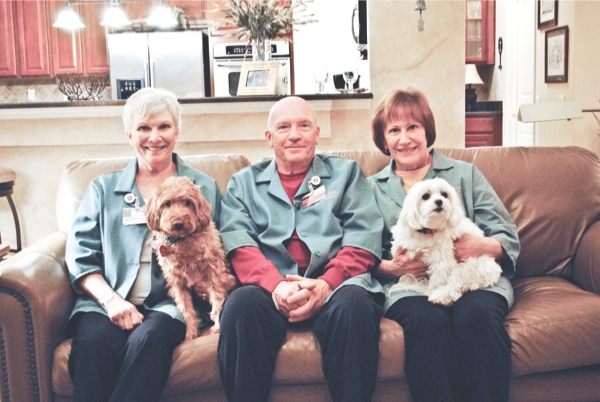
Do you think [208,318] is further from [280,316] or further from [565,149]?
[565,149]

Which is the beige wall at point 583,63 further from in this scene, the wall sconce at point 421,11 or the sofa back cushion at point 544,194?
the sofa back cushion at point 544,194

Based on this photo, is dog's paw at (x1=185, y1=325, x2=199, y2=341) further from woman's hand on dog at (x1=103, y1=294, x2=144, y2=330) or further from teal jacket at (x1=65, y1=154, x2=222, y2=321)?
woman's hand on dog at (x1=103, y1=294, x2=144, y2=330)

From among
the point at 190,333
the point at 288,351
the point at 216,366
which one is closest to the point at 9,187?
the point at 190,333

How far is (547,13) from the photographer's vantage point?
5.59m

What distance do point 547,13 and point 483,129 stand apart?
6.22ft

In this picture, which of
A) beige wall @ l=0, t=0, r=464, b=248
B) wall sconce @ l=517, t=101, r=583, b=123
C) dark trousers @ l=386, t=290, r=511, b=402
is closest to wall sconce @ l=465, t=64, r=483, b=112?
beige wall @ l=0, t=0, r=464, b=248

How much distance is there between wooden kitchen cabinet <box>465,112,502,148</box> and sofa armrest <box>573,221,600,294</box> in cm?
499

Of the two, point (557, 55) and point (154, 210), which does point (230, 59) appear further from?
point (154, 210)

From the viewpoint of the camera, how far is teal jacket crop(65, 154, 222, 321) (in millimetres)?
2029

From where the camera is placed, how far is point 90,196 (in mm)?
2182

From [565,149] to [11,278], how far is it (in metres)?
2.09

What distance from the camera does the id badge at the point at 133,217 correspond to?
6.90ft

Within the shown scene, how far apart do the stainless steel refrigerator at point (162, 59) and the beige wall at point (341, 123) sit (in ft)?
10.1

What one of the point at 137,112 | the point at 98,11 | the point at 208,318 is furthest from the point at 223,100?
the point at 98,11
